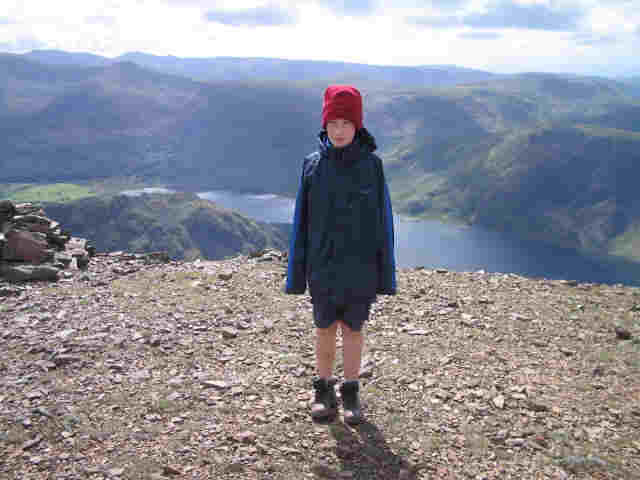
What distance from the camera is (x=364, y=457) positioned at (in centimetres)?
553

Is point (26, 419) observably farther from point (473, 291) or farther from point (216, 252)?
point (216, 252)

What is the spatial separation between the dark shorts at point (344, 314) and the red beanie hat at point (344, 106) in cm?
198

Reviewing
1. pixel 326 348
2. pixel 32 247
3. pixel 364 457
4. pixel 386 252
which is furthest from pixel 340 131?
pixel 32 247

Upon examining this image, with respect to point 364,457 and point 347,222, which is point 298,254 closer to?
point 347,222

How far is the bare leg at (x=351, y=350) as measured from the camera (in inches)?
234

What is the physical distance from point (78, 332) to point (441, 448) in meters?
5.93

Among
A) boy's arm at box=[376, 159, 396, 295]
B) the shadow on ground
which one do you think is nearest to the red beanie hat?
boy's arm at box=[376, 159, 396, 295]

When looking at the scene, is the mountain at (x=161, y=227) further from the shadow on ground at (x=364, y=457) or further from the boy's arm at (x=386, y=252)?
the boy's arm at (x=386, y=252)

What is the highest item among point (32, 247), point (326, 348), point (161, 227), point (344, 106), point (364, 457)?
point (344, 106)

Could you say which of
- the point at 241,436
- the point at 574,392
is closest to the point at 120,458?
the point at 241,436

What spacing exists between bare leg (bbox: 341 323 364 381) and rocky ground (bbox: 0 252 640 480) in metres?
0.63

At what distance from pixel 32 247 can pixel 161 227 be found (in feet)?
582

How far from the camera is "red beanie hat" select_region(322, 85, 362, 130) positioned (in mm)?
5367

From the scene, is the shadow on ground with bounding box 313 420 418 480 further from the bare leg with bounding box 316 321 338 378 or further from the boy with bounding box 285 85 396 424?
the boy with bounding box 285 85 396 424
